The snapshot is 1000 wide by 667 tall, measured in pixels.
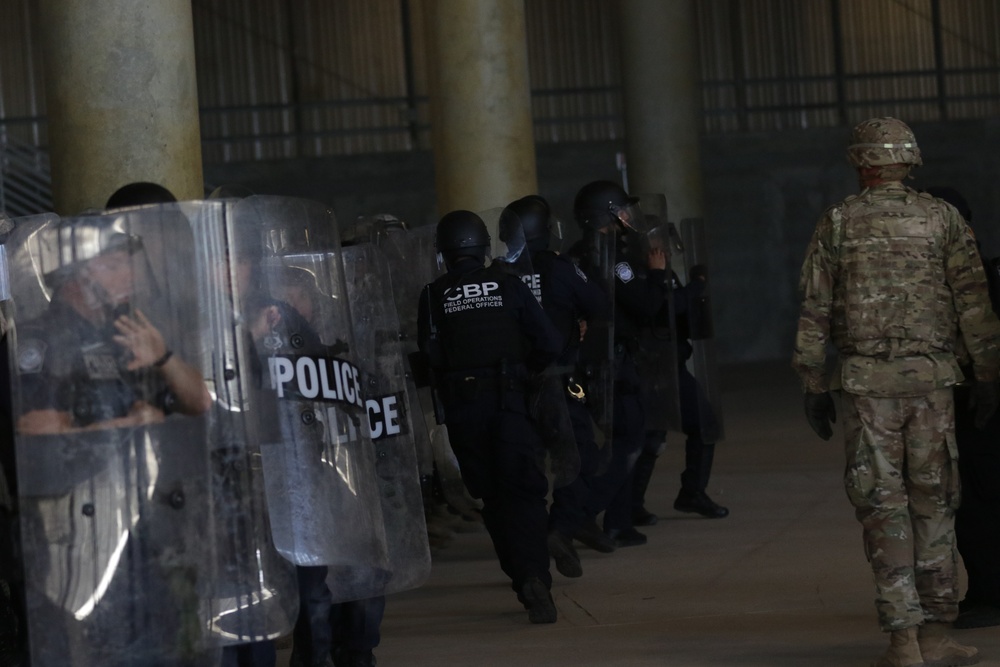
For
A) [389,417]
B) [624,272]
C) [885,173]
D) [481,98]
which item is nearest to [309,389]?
[389,417]

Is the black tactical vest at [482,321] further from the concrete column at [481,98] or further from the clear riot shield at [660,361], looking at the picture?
the concrete column at [481,98]

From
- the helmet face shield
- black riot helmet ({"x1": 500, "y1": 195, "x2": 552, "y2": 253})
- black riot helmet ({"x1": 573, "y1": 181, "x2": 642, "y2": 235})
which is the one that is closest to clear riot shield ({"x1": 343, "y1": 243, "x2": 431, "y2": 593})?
black riot helmet ({"x1": 500, "y1": 195, "x2": 552, "y2": 253})

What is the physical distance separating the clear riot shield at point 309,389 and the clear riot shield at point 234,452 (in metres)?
0.07

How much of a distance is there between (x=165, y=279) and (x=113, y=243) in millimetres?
153

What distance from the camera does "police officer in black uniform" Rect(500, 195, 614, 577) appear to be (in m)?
6.90

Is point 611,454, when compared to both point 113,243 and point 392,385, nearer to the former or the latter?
point 392,385

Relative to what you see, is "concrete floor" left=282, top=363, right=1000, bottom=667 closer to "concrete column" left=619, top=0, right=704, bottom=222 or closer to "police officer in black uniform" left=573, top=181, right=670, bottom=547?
"police officer in black uniform" left=573, top=181, right=670, bottom=547

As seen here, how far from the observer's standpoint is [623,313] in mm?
7828

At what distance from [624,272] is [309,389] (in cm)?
342

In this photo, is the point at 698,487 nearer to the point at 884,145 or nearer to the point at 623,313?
the point at 623,313

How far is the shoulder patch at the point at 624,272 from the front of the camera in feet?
25.0

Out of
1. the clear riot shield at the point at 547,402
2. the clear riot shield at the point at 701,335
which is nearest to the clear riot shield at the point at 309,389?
the clear riot shield at the point at 547,402

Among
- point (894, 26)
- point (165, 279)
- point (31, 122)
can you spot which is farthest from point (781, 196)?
point (165, 279)

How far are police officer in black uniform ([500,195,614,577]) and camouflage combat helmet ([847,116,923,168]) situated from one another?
85.6 inches
